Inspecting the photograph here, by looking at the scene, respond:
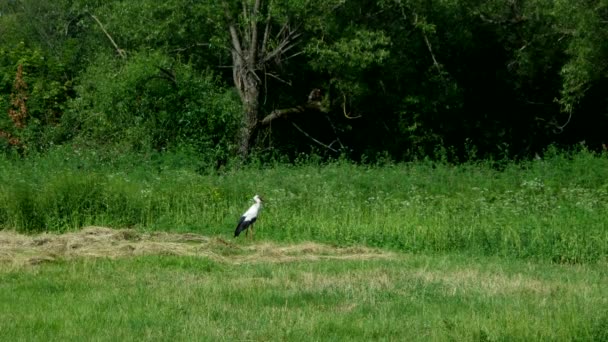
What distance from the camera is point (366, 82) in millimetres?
34562

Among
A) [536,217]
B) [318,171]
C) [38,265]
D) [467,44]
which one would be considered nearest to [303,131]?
[467,44]

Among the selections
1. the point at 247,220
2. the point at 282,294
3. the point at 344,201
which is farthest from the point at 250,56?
the point at 282,294

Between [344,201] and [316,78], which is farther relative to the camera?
[316,78]

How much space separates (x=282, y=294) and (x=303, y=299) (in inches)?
12.0

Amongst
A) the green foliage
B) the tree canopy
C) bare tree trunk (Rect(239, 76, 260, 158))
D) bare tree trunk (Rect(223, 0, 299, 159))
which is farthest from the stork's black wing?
bare tree trunk (Rect(239, 76, 260, 158))

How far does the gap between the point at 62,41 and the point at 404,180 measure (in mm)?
28778

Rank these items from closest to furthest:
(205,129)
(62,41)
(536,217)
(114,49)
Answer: (536,217), (205,129), (114,49), (62,41)

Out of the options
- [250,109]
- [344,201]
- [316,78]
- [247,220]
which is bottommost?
[344,201]

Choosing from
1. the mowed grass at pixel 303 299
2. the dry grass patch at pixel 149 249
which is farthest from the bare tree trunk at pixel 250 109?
the mowed grass at pixel 303 299

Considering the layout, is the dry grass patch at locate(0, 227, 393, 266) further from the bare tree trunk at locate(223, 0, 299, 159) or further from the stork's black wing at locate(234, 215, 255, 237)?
the bare tree trunk at locate(223, 0, 299, 159)

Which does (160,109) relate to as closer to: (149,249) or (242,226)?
(242,226)

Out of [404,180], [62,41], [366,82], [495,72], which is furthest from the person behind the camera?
[62,41]

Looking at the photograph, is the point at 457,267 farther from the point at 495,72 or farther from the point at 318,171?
the point at 495,72

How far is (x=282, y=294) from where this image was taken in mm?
11766
